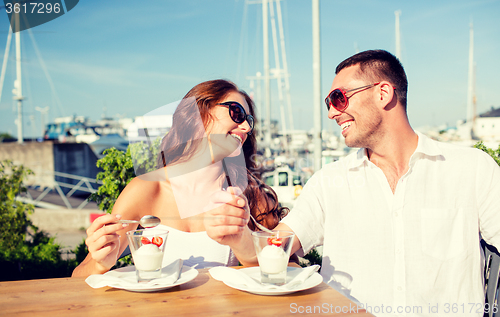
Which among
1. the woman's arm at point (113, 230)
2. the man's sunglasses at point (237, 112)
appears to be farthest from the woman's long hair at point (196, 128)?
the woman's arm at point (113, 230)

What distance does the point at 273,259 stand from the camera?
130cm

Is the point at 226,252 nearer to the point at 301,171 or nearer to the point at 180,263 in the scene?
the point at 180,263

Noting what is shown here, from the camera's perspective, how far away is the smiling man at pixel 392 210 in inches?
68.3

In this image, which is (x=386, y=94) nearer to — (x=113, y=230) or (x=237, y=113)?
(x=237, y=113)

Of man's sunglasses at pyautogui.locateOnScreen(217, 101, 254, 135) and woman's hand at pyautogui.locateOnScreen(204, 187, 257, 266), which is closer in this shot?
woman's hand at pyautogui.locateOnScreen(204, 187, 257, 266)

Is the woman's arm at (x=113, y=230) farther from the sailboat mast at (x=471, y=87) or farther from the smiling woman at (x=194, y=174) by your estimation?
the sailboat mast at (x=471, y=87)

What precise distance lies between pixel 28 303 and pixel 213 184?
120 cm

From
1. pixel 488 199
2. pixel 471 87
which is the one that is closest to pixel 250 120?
pixel 488 199

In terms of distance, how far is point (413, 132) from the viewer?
2.07 m

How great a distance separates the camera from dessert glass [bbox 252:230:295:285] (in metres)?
1.30

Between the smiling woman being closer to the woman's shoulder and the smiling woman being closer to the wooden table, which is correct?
the woman's shoulder

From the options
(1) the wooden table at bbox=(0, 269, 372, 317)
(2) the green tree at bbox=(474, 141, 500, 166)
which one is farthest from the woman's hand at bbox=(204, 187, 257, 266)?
(2) the green tree at bbox=(474, 141, 500, 166)

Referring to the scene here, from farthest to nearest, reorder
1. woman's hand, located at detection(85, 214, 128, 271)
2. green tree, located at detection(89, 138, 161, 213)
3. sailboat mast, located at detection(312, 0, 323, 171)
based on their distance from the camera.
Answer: sailboat mast, located at detection(312, 0, 323, 171) < green tree, located at detection(89, 138, 161, 213) < woman's hand, located at detection(85, 214, 128, 271)

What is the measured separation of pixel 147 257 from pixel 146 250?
3 cm
